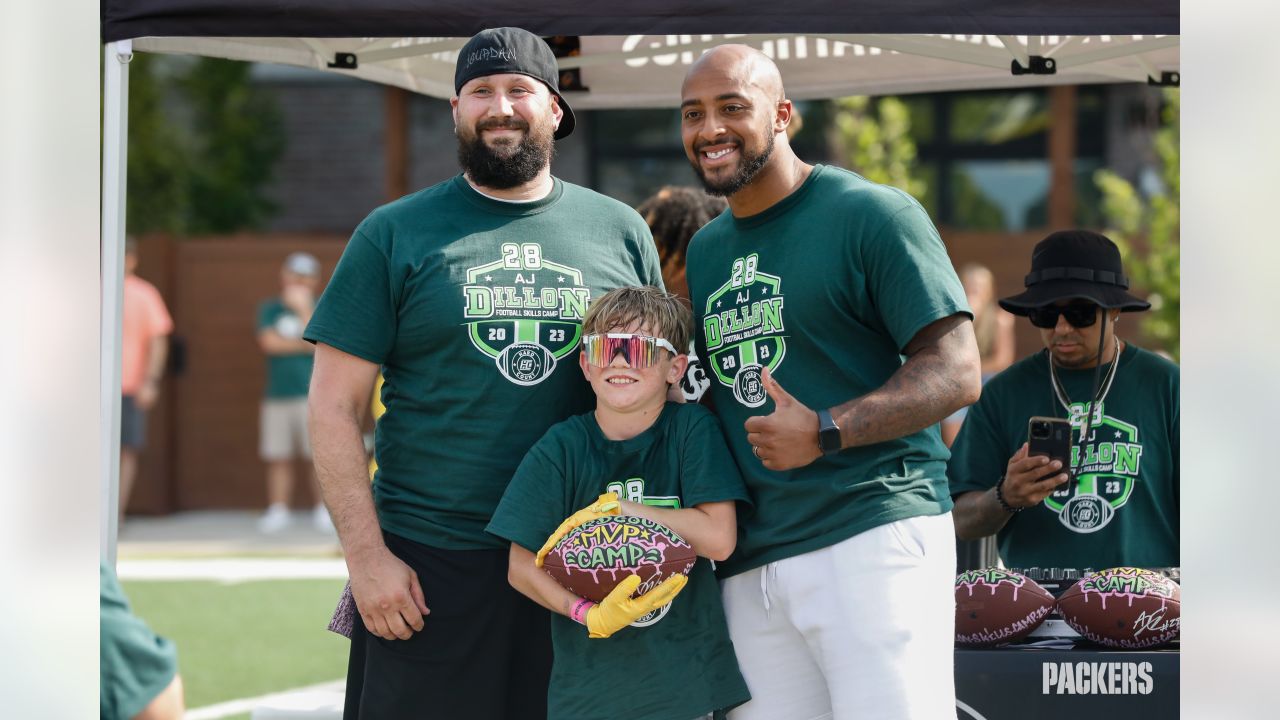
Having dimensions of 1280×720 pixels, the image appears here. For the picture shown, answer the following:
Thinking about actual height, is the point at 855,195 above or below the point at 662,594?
above

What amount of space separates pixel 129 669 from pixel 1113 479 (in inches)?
116

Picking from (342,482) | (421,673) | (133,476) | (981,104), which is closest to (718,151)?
(342,482)

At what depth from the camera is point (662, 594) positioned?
9.65ft

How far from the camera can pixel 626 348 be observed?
310 cm

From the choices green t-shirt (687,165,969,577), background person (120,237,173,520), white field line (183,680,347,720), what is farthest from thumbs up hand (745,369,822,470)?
background person (120,237,173,520)

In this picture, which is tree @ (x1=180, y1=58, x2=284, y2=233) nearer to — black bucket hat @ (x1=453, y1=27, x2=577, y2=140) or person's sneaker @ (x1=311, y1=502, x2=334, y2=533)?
person's sneaker @ (x1=311, y1=502, x2=334, y2=533)

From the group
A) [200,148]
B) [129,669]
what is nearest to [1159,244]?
[200,148]

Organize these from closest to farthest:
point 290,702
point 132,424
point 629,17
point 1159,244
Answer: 1. point 629,17
2. point 290,702
3. point 132,424
4. point 1159,244

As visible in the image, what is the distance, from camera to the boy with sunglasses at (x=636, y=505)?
303 cm

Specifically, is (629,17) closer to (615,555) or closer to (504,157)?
(504,157)

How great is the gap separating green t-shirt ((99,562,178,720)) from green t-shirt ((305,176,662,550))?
1.05 meters

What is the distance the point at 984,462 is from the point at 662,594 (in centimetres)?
173

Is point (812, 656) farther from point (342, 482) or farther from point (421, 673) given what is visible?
point (342, 482)
